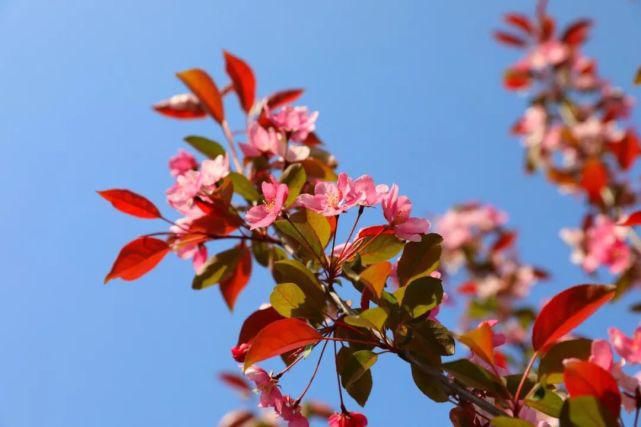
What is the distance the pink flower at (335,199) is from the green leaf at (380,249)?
7cm

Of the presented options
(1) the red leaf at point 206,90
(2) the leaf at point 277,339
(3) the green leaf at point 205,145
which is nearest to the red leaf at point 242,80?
(1) the red leaf at point 206,90

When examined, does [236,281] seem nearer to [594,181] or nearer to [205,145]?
[205,145]

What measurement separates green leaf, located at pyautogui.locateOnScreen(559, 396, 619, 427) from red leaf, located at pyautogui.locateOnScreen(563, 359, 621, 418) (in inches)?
0.6

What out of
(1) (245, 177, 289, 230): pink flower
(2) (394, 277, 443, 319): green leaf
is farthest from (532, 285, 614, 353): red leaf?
(1) (245, 177, 289, 230): pink flower

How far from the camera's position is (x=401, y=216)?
91cm

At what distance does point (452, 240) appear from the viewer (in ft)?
13.0

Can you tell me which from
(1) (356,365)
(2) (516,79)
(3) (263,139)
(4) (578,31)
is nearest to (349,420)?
(1) (356,365)

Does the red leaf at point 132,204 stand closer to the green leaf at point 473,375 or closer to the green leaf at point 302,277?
the green leaf at point 302,277

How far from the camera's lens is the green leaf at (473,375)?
75 centimetres

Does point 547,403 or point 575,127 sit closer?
point 547,403

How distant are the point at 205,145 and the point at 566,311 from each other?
83 cm

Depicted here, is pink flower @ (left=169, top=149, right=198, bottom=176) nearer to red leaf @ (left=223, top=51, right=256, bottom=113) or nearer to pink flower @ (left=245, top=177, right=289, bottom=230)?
red leaf @ (left=223, top=51, right=256, bottom=113)

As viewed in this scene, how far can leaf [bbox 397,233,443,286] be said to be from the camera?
890 mm

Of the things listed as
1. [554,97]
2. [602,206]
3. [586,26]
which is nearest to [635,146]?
[602,206]
